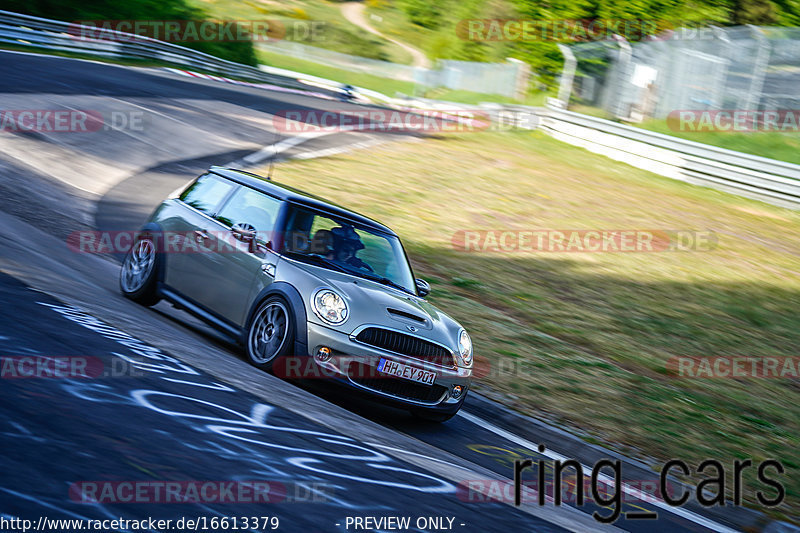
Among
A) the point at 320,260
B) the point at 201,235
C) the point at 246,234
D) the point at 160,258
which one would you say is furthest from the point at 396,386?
the point at 160,258

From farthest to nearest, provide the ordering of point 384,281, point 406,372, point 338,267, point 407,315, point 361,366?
1. point 384,281
2. point 338,267
3. point 407,315
4. point 406,372
5. point 361,366

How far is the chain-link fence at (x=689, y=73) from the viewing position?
23078 millimetres

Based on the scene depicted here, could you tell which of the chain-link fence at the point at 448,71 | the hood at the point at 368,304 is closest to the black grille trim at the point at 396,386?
the hood at the point at 368,304

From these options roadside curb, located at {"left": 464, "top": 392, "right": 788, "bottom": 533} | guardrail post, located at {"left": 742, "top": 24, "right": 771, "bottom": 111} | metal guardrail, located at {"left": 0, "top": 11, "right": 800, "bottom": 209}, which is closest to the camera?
roadside curb, located at {"left": 464, "top": 392, "right": 788, "bottom": 533}

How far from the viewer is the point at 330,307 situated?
6844 millimetres

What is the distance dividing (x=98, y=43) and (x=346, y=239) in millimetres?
28012

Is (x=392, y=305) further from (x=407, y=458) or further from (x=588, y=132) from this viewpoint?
(x=588, y=132)

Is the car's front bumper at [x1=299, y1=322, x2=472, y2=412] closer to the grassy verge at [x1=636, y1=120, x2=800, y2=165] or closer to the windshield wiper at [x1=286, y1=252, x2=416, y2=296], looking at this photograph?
→ the windshield wiper at [x1=286, y1=252, x2=416, y2=296]

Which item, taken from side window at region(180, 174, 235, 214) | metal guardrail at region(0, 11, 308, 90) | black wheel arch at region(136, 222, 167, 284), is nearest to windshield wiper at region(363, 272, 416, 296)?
side window at region(180, 174, 235, 214)

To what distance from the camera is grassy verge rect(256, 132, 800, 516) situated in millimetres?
8672

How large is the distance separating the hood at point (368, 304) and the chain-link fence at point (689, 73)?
19001 millimetres

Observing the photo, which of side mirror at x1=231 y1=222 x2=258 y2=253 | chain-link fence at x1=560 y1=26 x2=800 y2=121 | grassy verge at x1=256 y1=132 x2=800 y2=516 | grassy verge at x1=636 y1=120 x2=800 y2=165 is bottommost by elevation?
grassy verge at x1=256 y1=132 x2=800 y2=516

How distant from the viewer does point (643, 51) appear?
90.0 ft

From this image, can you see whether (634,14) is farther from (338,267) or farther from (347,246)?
(338,267)
